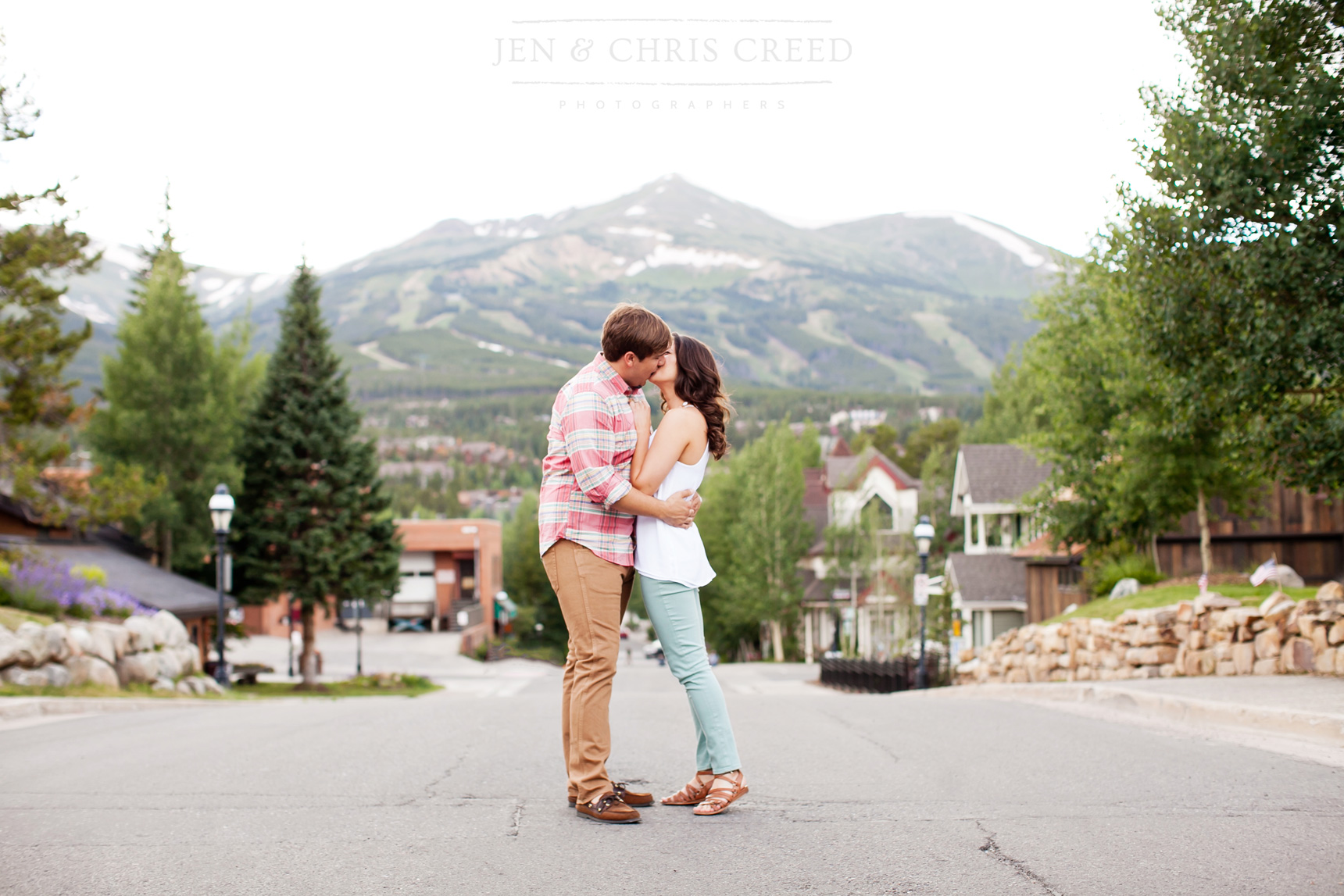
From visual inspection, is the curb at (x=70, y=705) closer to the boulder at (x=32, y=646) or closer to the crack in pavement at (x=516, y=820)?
the boulder at (x=32, y=646)

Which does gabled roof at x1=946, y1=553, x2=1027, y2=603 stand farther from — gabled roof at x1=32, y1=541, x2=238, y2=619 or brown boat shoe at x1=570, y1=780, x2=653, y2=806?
brown boat shoe at x1=570, y1=780, x2=653, y2=806

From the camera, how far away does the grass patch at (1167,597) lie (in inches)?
536

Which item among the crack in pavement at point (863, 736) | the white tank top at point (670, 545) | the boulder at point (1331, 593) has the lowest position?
the crack in pavement at point (863, 736)

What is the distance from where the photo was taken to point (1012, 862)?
4.12m

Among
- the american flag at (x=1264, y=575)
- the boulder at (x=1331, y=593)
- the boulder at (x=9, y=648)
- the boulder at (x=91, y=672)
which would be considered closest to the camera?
the boulder at (x=1331, y=593)

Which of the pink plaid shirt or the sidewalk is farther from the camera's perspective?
the sidewalk

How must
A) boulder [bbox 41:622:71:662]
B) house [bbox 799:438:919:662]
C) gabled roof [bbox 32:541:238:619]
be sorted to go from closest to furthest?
boulder [bbox 41:622:71:662] → gabled roof [bbox 32:541:238:619] → house [bbox 799:438:919:662]

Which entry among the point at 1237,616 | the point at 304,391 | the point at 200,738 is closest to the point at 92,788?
the point at 200,738

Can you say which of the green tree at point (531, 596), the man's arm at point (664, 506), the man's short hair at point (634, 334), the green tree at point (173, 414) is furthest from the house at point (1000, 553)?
the green tree at point (531, 596)

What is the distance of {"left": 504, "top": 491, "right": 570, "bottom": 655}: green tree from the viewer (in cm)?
8281

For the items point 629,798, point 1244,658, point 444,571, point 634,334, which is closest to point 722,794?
point 629,798

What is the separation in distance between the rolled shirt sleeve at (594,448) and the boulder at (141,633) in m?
14.9

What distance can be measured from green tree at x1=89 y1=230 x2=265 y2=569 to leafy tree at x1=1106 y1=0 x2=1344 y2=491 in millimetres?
25755

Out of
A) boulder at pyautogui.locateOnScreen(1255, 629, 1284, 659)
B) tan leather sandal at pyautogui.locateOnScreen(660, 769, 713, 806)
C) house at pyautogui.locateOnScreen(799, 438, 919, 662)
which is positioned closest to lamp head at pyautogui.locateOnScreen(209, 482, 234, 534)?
boulder at pyautogui.locateOnScreen(1255, 629, 1284, 659)
